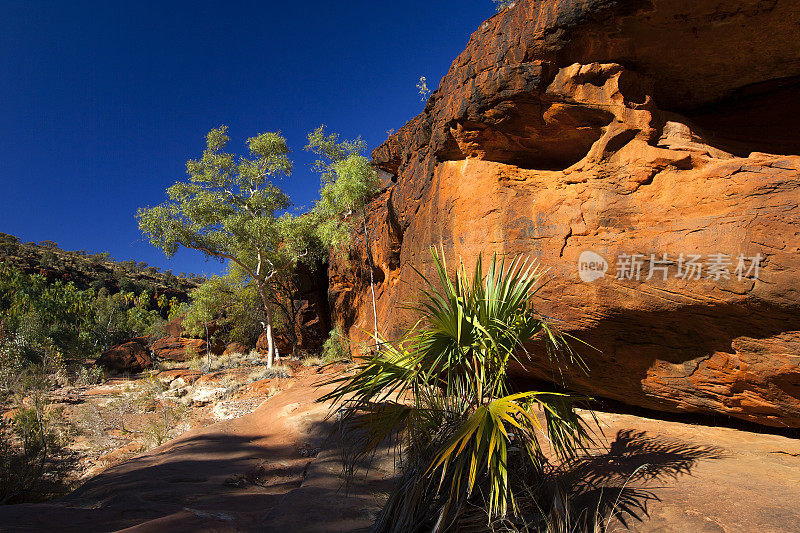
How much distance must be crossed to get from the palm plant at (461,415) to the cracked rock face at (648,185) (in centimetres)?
225

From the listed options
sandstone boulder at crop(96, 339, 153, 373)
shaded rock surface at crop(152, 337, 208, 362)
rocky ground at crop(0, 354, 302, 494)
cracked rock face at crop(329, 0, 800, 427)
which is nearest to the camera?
cracked rock face at crop(329, 0, 800, 427)

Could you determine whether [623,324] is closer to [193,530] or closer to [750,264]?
[750,264]

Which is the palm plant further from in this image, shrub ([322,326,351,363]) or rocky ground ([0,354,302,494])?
shrub ([322,326,351,363])

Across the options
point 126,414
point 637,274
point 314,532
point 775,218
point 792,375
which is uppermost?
point 775,218

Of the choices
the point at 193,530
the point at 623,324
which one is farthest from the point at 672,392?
the point at 193,530

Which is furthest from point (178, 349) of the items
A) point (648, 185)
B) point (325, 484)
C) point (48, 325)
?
point (648, 185)

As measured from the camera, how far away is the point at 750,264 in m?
4.39

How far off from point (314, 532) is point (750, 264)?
5492mm

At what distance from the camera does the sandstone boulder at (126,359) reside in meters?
18.5

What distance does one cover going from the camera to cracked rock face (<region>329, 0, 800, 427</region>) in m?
4.55

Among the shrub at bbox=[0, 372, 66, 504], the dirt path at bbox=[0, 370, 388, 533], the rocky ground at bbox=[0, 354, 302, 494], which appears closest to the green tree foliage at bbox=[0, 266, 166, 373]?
the rocky ground at bbox=[0, 354, 302, 494]

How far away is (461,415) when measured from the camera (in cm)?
330

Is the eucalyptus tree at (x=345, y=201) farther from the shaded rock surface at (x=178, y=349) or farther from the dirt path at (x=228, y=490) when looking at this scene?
the shaded rock surface at (x=178, y=349)

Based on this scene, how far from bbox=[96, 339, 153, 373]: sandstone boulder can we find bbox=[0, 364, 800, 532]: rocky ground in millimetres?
13030
